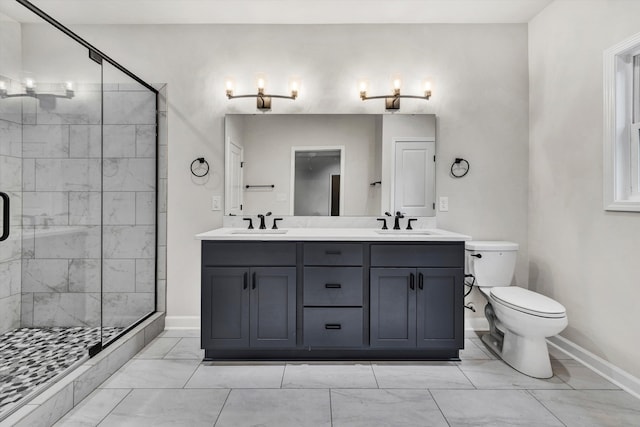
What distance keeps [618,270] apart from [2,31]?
3.94 m

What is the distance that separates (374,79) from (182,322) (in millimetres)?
2573

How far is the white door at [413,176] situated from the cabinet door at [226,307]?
54.3 inches

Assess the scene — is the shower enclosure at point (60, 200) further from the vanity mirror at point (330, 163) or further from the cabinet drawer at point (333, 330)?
the cabinet drawer at point (333, 330)

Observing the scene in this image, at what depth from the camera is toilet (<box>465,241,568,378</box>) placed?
2113 mm

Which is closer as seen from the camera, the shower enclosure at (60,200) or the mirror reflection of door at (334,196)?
the shower enclosure at (60,200)

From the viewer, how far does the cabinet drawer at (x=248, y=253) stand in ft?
7.73

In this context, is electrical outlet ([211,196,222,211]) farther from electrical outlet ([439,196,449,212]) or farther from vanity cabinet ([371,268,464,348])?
electrical outlet ([439,196,449,212])

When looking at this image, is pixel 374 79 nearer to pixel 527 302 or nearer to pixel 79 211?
pixel 527 302

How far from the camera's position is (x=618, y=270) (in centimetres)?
212

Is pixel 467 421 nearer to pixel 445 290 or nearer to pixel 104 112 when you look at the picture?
pixel 445 290

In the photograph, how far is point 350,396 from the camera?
1978 mm

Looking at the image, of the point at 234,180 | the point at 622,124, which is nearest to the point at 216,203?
the point at 234,180

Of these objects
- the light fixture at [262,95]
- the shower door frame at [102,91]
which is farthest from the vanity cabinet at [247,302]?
the light fixture at [262,95]

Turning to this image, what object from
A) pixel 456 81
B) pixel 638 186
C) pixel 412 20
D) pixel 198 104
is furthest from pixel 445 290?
pixel 198 104
